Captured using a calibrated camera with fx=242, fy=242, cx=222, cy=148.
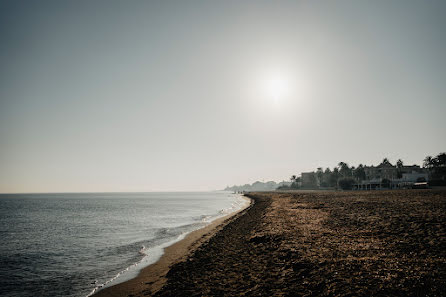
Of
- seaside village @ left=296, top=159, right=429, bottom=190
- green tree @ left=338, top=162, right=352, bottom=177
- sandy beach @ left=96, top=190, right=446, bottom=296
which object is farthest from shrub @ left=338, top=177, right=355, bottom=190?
sandy beach @ left=96, top=190, right=446, bottom=296

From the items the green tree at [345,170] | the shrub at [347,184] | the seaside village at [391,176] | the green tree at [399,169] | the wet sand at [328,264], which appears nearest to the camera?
the wet sand at [328,264]

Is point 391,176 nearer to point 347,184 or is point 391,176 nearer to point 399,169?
point 399,169

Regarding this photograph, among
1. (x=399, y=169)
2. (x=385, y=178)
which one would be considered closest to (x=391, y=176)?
(x=399, y=169)

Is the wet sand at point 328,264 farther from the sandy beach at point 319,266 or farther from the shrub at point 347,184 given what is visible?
the shrub at point 347,184

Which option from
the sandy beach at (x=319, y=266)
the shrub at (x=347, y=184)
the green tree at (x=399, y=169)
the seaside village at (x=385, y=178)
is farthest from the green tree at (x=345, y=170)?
the sandy beach at (x=319, y=266)

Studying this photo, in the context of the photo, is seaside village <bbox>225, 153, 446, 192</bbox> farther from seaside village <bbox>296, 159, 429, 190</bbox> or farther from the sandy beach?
the sandy beach

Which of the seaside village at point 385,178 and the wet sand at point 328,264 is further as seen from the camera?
the seaside village at point 385,178

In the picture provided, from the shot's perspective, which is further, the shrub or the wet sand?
the shrub

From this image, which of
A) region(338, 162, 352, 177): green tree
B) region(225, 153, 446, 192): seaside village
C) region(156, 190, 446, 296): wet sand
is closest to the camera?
region(156, 190, 446, 296): wet sand

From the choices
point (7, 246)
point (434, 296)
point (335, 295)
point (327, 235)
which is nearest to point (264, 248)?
point (327, 235)

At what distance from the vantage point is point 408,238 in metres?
12.9

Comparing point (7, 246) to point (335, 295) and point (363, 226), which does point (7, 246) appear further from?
point (363, 226)

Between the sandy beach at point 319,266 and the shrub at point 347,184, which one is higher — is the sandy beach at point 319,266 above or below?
above

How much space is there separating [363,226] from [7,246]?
33.3 meters
